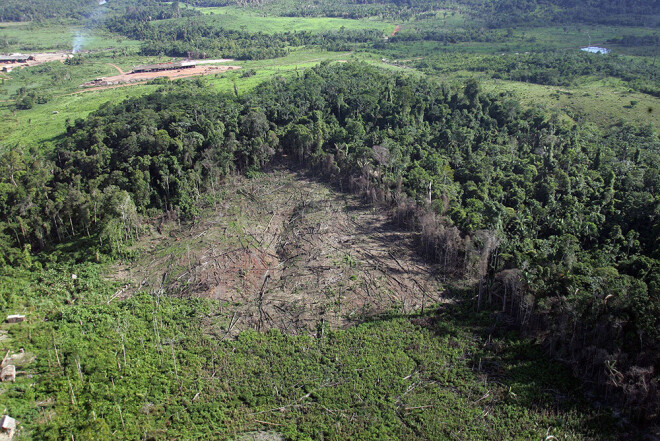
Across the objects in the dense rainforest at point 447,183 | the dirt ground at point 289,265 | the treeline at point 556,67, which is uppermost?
the treeline at point 556,67

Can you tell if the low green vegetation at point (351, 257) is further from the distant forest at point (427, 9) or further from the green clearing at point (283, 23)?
the green clearing at point (283, 23)

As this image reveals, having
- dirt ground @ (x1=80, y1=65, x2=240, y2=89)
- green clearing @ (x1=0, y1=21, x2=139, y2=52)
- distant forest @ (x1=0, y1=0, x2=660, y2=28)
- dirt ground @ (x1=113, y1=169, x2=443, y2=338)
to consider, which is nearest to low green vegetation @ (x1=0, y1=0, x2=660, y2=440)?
dirt ground @ (x1=113, y1=169, x2=443, y2=338)

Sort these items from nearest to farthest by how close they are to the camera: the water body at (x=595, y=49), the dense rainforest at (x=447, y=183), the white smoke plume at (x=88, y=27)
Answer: the dense rainforest at (x=447, y=183) → the water body at (x=595, y=49) → the white smoke plume at (x=88, y=27)

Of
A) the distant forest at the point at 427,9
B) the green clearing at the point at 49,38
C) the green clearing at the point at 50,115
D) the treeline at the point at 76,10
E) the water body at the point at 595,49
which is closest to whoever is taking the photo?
the green clearing at the point at 50,115

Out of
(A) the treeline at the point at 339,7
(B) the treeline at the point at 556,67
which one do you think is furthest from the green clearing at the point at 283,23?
(B) the treeline at the point at 556,67

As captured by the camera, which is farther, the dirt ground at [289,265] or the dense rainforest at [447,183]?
the dirt ground at [289,265]

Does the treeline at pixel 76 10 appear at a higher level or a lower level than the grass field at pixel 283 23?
higher

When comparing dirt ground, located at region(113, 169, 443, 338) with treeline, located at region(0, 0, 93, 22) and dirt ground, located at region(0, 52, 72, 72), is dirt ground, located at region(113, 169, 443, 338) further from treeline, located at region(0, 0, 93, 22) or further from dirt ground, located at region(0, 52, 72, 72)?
treeline, located at region(0, 0, 93, 22)
